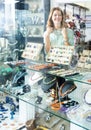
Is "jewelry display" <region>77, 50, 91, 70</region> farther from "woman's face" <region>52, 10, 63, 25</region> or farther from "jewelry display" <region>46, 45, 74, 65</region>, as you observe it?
"woman's face" <region>52, 10, 63, 25</region>

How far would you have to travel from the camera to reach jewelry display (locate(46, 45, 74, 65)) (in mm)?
1124

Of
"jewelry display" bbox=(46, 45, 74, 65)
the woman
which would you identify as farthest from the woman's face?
"jewelry display" bbox=(46, 45, 74, 65)

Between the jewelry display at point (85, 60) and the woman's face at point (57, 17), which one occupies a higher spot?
the woman's face at point (57, 17)

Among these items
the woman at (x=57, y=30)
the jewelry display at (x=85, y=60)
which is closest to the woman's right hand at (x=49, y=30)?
the woman at (x=57, y=30)

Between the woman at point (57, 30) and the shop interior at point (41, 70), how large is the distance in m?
0.02

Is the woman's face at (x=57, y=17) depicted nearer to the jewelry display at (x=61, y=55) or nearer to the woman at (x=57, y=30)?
the woman at (x=57, y=30)

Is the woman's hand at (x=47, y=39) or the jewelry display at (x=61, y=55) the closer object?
the jewelry display at (x=61, y=55)

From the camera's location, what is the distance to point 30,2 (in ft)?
4.41

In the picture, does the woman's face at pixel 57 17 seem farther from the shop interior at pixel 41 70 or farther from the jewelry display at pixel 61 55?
the jewelry display at pixel 61 55

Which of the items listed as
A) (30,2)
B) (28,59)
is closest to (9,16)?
(30,2)

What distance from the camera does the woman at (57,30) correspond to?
3.78 feet

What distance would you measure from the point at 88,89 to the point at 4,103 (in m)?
0.81

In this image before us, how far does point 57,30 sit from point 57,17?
0.22 ft

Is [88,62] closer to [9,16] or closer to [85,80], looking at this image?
[85,80]
